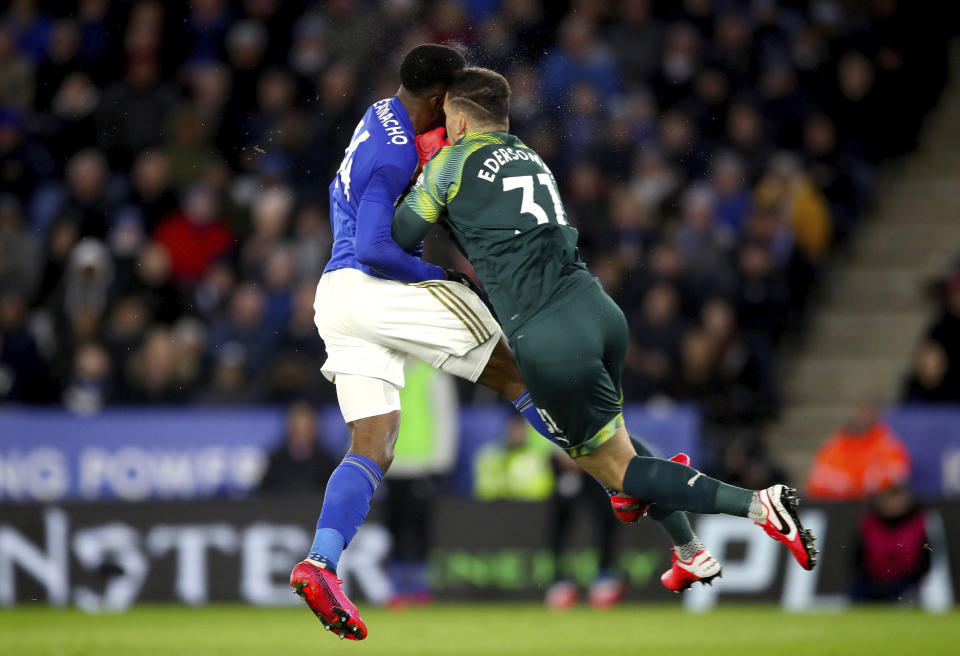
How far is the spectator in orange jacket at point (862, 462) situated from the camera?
40.0ft

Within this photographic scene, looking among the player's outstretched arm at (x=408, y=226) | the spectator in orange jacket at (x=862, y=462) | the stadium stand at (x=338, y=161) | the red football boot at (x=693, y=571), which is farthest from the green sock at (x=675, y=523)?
the stadium stand at (x=338, y=161)

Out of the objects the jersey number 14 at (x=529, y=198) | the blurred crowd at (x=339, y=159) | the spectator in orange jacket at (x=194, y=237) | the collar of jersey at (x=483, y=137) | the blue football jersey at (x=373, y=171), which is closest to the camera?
the jersey number 14 at (x=529, y=198)

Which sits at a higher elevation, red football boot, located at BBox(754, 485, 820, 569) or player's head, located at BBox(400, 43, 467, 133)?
player's head, located at BBox(400, 43, 467, 133)

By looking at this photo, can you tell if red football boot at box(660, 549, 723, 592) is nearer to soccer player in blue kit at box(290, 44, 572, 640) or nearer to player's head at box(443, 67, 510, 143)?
soccer player in blue kit at box(290, 44, 572, 640)

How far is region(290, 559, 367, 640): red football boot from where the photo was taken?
5.98 meters

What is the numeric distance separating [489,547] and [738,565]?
1.95 metres

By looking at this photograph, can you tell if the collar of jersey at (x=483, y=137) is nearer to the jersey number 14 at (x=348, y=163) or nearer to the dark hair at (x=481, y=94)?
the dark hair at (x=481, y=94)

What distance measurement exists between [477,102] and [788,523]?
218 cm

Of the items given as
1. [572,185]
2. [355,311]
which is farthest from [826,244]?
[355,311]

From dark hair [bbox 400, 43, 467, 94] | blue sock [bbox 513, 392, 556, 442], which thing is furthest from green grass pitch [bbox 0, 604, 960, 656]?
dark hair [bbox 400, 43, 467, 94]

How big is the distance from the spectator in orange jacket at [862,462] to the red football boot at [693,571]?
5808 mm

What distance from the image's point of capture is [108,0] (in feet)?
51.3

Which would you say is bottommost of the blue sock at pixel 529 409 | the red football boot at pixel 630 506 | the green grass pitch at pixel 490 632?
the green grass pitch at pixel 490 632

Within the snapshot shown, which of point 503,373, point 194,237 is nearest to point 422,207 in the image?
point 503,373
